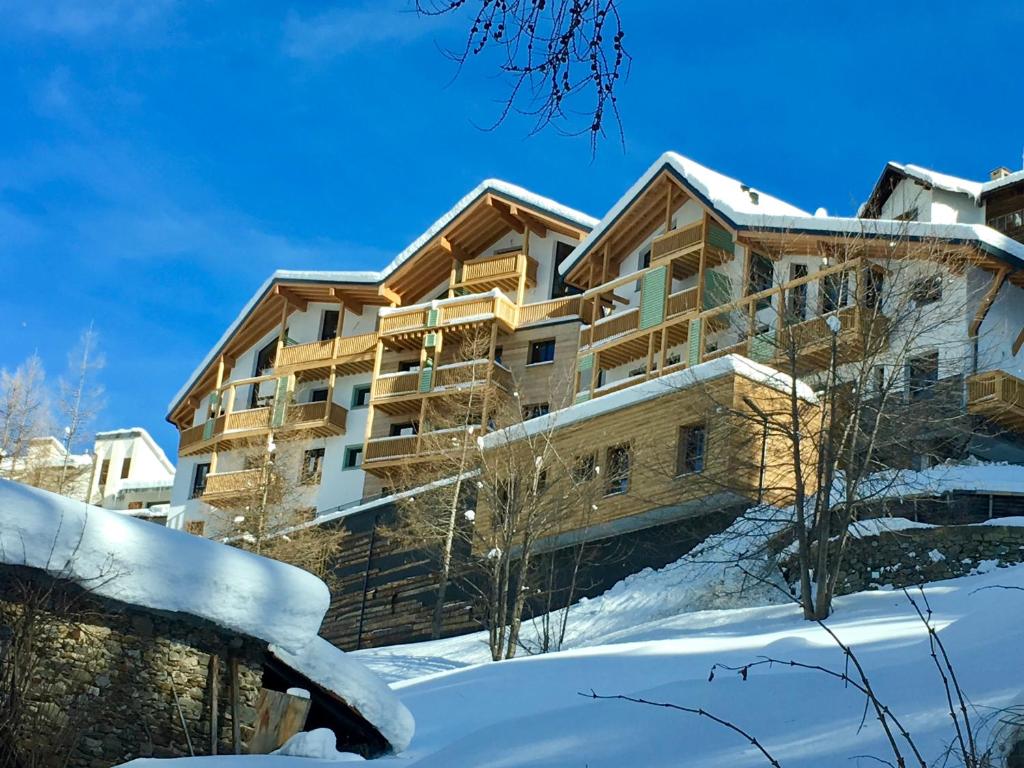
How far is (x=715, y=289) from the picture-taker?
32938 millimetres

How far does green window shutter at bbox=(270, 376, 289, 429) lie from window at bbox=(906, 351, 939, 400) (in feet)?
64.9

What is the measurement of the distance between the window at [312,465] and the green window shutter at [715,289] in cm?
1439

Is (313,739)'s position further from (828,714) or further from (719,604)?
(719,604)

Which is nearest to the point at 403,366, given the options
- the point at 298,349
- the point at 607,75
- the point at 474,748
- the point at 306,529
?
the point at 298,349

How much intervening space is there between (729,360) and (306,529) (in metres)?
13.8

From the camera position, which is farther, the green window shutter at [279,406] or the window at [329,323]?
the window at [329,323]

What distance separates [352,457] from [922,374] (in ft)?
63.7

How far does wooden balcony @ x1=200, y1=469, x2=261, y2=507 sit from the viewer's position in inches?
1489

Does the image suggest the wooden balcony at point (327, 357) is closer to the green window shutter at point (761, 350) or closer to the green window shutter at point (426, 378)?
the green window shutter at point (426, 378)

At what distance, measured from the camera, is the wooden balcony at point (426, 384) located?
3884 centimetres

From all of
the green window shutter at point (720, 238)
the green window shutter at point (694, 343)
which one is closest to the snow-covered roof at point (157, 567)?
the green window shutter at point (694, 343)

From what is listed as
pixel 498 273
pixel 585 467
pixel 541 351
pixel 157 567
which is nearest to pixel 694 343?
pixel 585 467

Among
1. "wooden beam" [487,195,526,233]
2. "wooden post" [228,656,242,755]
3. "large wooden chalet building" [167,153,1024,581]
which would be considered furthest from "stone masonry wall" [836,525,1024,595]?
"wooden beam" [487,195,526,233]

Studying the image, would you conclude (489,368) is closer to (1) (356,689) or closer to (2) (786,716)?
(1) (356,689)
